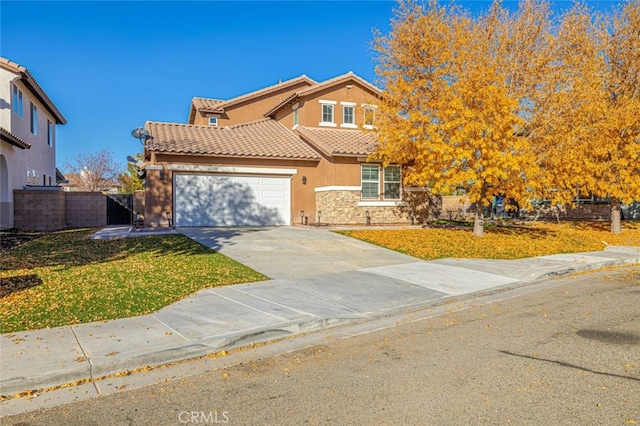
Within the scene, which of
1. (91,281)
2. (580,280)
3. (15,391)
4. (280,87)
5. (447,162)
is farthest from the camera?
(280,87)

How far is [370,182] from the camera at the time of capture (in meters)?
22.9

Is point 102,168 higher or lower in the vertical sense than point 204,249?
higher

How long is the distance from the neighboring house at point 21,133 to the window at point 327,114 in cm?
1369

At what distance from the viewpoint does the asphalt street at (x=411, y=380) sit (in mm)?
4121

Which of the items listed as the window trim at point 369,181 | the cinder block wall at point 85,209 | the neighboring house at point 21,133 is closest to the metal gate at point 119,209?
the cinder block wall at point 85,209

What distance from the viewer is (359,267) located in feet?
39.6

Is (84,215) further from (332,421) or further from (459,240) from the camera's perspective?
(332,421)

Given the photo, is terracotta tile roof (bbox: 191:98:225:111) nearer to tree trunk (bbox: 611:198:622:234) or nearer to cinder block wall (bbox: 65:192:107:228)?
cinder block wall (bbox: 65:192:107:228)

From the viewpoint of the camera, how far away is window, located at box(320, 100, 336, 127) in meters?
25.0

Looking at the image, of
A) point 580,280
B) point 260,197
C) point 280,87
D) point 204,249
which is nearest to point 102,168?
point 280,87

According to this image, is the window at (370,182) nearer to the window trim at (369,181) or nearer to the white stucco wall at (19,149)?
the window trim at (369,181)

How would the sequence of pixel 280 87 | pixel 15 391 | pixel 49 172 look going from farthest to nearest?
pixel 280 87
pixel 49 172
pixel 15 391

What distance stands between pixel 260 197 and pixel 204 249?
28.1 feet

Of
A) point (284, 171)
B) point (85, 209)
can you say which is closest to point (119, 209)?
point (85, 209)
